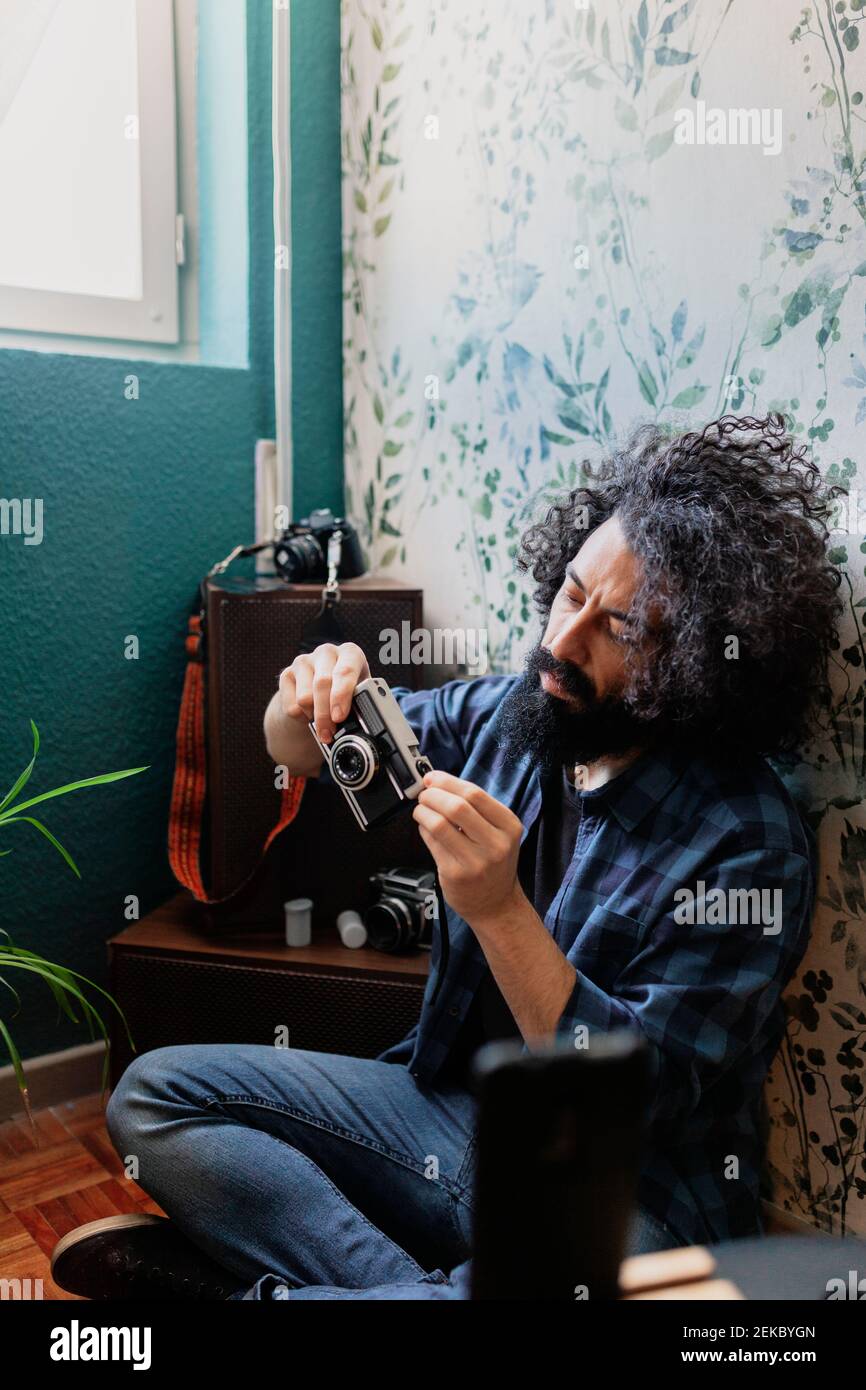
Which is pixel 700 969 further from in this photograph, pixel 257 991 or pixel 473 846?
pixel 257 991

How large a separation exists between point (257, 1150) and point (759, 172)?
47.3 inches

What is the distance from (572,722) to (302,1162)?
55cm

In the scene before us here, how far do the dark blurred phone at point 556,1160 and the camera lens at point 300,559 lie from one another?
4.34ft

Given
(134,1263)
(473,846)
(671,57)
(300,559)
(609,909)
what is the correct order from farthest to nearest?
(300,559)
(671,57)
(134,1263)
(609,909)
(473,846)

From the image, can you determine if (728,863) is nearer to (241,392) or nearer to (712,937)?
(712,937)

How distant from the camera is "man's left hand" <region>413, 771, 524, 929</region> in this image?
0.93 meters

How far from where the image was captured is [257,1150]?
1.12 m

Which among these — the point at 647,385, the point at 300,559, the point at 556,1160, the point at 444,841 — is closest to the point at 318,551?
the point at 300,559

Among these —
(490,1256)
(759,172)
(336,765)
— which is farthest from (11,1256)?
(759,172)

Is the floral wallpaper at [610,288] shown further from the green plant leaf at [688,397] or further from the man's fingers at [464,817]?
the man's fingers at [464,817]

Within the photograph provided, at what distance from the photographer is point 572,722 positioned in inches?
44.5

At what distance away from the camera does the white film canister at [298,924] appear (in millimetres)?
1544

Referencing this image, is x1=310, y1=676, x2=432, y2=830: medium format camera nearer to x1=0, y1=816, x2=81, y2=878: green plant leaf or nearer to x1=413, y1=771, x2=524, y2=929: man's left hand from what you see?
x1=413, y1=771, x2=524, y2=929: man's left hand

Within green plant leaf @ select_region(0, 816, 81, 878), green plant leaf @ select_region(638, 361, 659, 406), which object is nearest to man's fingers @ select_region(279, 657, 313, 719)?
green plant leaf @ select_region(0, 816, 81, 878)
